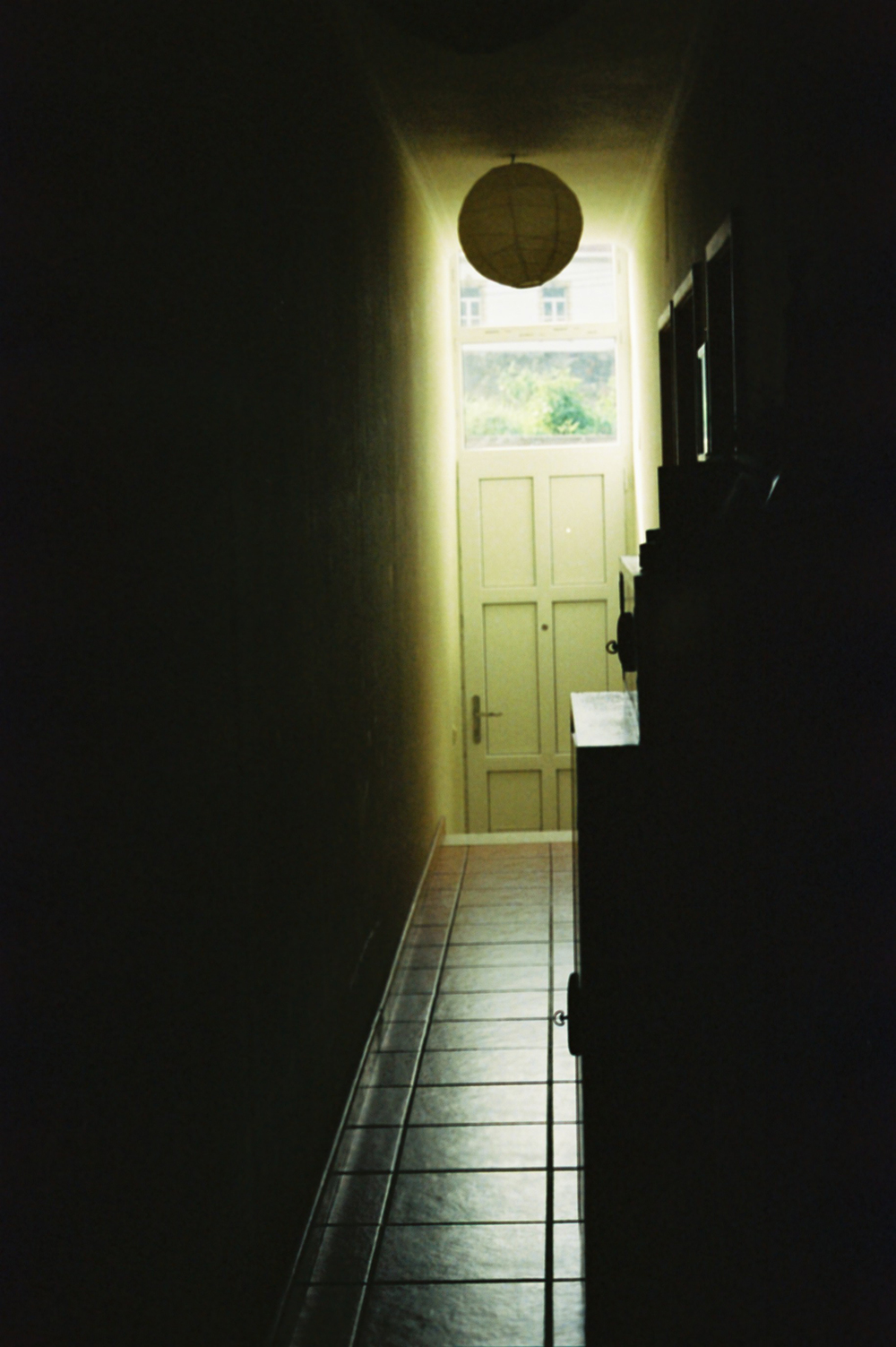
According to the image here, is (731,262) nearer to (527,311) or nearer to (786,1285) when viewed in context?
(786,1285)

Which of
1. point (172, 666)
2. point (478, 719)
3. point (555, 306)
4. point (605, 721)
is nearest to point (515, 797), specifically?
point (478, 719)

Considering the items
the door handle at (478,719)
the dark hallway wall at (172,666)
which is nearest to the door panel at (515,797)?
the door handle at (478,719)

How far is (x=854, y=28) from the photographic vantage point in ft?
7.88

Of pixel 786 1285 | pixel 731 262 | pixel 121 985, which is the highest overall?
pixel 731 262

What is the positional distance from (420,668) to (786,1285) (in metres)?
4.10

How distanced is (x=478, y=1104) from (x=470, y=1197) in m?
0.56

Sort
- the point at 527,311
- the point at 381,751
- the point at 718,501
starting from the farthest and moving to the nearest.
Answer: the point at 527,311 < the point at 381,751 < the point at 718,501

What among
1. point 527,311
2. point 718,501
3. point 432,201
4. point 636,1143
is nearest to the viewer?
point 636,1143

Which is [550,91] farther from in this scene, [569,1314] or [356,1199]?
[569,1314]

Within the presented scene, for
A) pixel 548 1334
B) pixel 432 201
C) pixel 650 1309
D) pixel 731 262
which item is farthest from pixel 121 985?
pixel 432 201

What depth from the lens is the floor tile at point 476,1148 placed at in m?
3.60

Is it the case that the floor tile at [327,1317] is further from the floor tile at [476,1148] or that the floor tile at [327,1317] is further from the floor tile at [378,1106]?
the floor tile at [378,1106]

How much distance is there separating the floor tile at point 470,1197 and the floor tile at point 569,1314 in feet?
1.02

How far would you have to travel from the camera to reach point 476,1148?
3.70m
